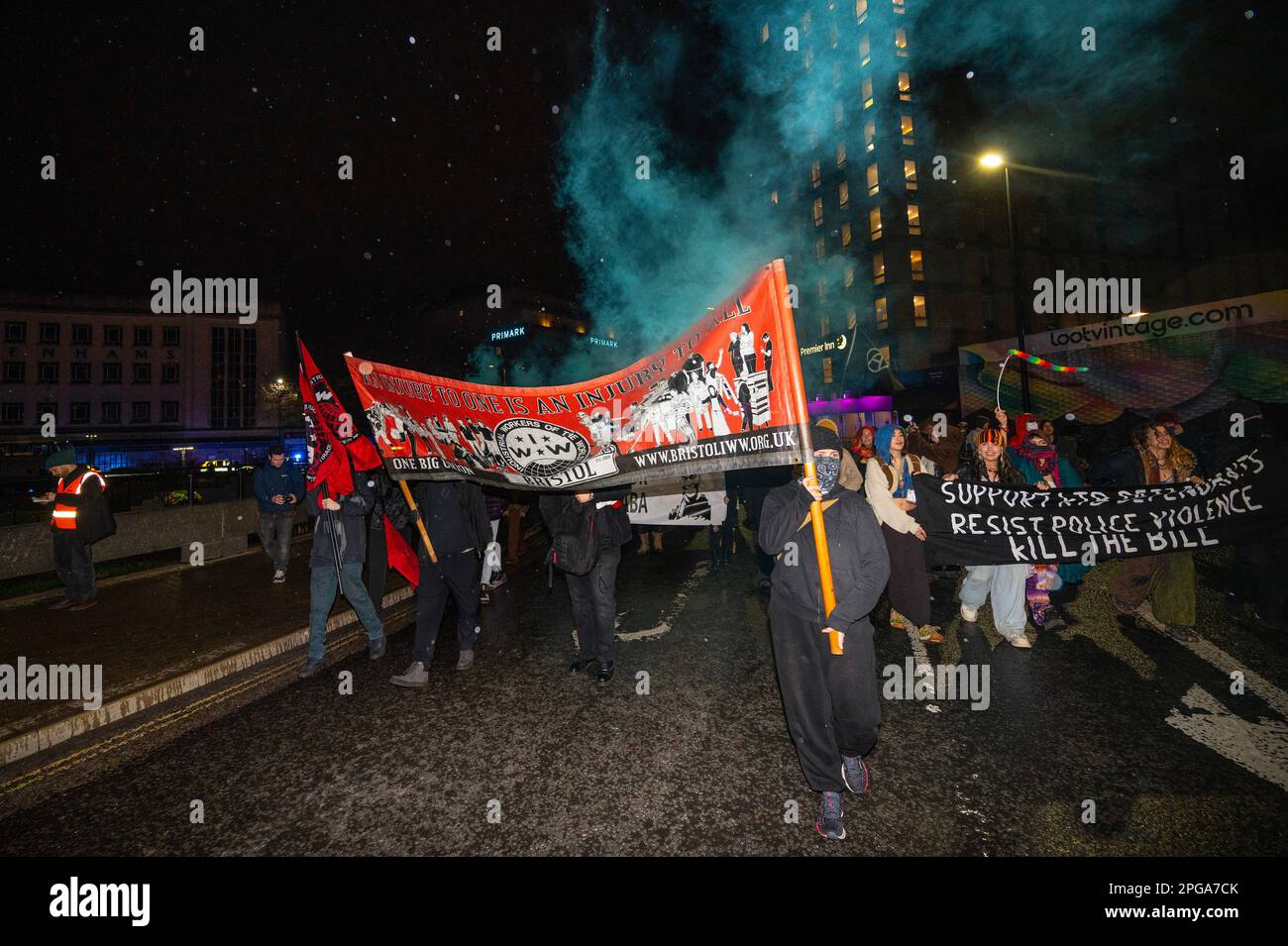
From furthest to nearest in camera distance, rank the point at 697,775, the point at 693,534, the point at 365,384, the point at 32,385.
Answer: the point at 32,385 → the point at 693,534 → the point at 365,384 → the point at 697,775

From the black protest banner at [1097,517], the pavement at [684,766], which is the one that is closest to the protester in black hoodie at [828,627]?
the pavement at [684,766]

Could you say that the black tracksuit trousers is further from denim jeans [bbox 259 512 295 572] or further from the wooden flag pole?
denim jeans [bbox 259 512 295 572]

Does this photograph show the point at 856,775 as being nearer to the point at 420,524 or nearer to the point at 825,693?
the point at 825,693

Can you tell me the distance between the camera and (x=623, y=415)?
3.89 m

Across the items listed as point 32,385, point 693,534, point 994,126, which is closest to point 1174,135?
point 994,126

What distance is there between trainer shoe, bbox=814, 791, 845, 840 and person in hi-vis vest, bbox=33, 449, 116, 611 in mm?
8294

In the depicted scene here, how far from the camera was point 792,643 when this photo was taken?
3225mm

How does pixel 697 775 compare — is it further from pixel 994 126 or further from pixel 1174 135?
pixel 1174 135

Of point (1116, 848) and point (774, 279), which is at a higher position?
point (774, 279)

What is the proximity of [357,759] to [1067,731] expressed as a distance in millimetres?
4478

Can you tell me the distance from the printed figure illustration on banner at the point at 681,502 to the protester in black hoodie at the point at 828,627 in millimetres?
5271

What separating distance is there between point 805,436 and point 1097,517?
4.58 m

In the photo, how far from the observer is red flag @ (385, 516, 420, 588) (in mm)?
5684

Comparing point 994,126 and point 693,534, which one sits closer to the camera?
point 693,534
